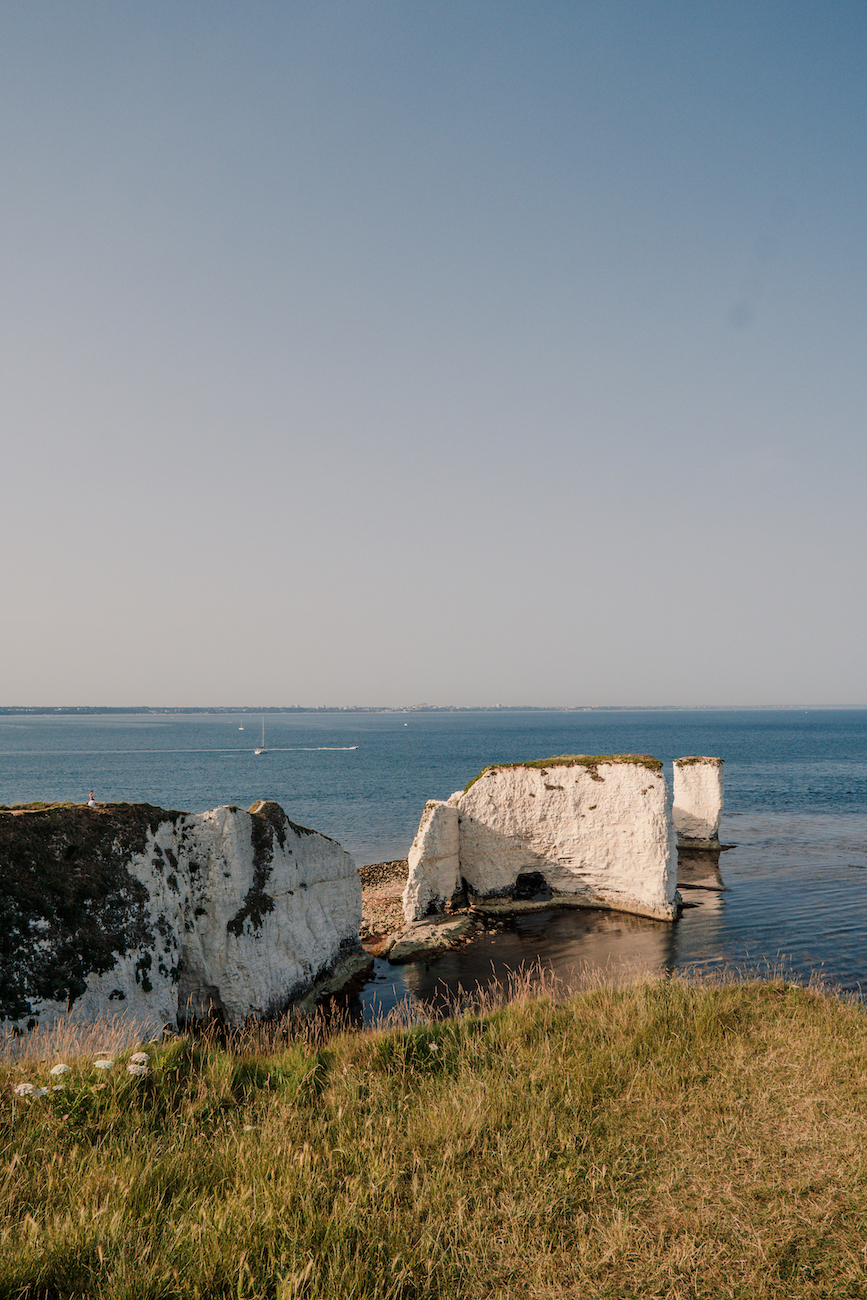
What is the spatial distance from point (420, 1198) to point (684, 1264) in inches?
84.4

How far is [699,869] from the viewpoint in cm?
3531

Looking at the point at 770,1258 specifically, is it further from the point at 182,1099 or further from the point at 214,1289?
the point at 182,1099

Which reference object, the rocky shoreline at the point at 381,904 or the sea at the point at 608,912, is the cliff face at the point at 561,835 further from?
the rocky shoreline at the point at 381,904

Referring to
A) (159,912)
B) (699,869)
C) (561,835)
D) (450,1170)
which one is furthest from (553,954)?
(450,1170)

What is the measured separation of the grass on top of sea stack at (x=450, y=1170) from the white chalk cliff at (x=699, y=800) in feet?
108

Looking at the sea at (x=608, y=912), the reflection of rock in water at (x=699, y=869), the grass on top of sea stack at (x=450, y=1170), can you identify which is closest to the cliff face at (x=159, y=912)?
the sea at (x=608, y=912)

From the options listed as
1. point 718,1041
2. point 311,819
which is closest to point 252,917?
point 718,1041

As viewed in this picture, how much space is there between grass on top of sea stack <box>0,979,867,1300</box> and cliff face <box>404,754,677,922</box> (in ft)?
61.1

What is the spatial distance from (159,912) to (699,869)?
30425 mm

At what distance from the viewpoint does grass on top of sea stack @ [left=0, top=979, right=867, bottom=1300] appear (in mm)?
4637

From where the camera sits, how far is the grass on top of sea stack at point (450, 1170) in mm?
4637

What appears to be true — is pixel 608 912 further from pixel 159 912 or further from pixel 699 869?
pixel 159 912

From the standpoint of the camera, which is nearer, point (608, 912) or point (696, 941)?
point (696, 941)

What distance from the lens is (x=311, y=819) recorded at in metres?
51.8
